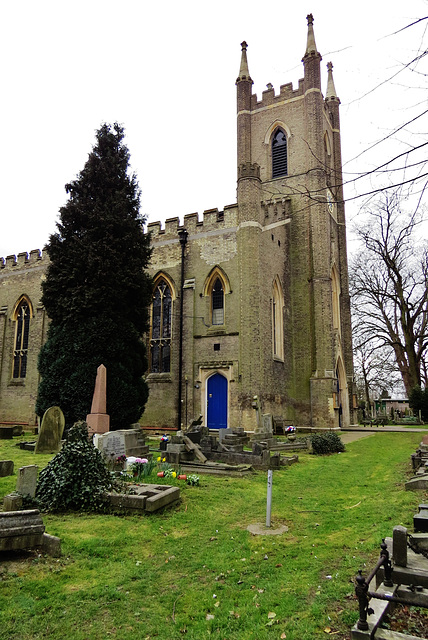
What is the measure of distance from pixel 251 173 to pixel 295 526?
58.7 feet

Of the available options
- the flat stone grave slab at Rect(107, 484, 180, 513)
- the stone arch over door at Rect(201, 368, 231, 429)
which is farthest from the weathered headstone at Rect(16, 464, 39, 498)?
the stone arch over door at Rect(201, 368, 231, 429)

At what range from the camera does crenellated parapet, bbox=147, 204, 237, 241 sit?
2148 cm

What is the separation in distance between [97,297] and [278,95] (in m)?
18.9

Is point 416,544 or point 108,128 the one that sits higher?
point 108,128

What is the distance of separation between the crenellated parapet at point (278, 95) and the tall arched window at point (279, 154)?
1877 mm

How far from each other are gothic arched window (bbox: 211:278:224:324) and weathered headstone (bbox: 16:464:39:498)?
15133 millimetres

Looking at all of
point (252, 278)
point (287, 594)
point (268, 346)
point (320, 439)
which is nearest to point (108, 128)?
point (252, 278)

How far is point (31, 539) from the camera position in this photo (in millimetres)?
4684

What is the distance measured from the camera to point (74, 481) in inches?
270

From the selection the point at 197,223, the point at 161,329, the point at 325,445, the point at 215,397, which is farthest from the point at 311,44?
the point at 325,445

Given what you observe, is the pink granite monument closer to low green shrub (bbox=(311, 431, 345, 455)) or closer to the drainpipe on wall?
low green shrub (bbox=(311, 431, 345, 455))

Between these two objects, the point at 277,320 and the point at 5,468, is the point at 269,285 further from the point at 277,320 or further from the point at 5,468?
the point at 5,468

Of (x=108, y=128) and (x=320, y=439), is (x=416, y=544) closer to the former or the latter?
(x=320, y=439)

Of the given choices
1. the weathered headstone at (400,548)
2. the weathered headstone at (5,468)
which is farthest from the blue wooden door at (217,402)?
the weathered headstone at (400,548)
